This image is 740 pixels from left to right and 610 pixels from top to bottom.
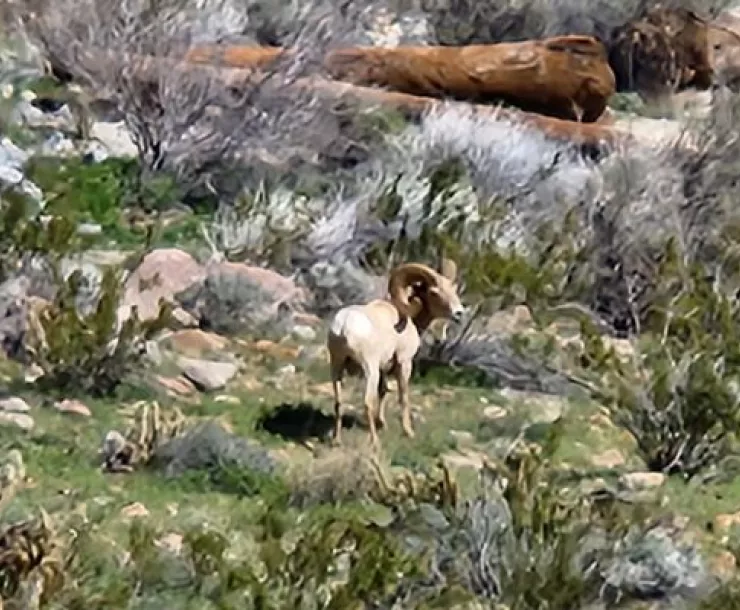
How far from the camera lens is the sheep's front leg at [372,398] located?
9750 millimetres

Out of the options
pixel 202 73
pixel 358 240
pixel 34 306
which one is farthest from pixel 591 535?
pixel 202 73

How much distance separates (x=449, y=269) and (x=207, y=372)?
1390 millimetres

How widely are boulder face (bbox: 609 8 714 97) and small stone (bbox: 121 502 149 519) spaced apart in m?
→ 11.0

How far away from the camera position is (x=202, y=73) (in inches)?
602

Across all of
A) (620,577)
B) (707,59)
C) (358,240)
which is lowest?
(707,59)

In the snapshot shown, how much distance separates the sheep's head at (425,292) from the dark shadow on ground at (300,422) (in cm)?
61

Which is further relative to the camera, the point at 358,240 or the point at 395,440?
the point at 358,240

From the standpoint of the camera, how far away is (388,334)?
10.1 meters

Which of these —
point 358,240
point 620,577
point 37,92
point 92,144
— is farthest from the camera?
point 37,92

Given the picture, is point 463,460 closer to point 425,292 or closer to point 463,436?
point 463,436

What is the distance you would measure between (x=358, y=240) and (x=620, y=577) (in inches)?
211

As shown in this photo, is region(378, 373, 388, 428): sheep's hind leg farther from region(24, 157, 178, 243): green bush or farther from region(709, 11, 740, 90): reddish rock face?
region(709, 11, 740, 90): reddish rock face

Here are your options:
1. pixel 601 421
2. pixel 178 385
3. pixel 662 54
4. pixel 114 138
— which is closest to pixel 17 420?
pixel 178 385

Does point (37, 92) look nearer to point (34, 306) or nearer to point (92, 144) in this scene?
point (92, 144)
